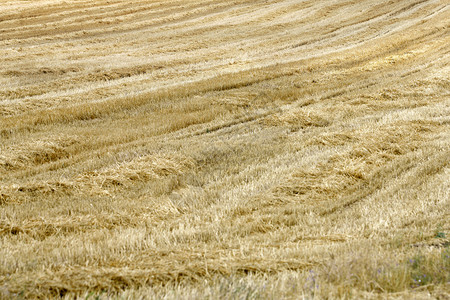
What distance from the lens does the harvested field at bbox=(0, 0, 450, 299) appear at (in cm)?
421

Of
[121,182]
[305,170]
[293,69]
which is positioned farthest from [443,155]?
[293,69]

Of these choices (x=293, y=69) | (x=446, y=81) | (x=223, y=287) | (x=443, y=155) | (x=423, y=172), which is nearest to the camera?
(x=223, y=287)

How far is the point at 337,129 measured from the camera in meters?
11.0

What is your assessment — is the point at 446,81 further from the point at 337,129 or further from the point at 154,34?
the point at 154,34

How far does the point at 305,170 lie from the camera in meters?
8.09

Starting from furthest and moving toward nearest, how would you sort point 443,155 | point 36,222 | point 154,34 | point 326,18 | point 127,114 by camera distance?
point 326,18
point 154,34
point 127,114
point 443,155
point 36,222

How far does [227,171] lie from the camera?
28.1 feet

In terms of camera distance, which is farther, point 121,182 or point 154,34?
point 154,34

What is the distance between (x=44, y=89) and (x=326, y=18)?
A: 700 inches

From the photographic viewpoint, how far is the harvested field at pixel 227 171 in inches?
166

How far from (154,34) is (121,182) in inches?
784

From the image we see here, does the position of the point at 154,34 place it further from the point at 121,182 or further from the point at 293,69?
the point at 121,182

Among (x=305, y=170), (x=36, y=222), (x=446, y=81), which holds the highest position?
(x=36, y=222)

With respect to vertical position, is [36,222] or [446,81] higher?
[36,222]
